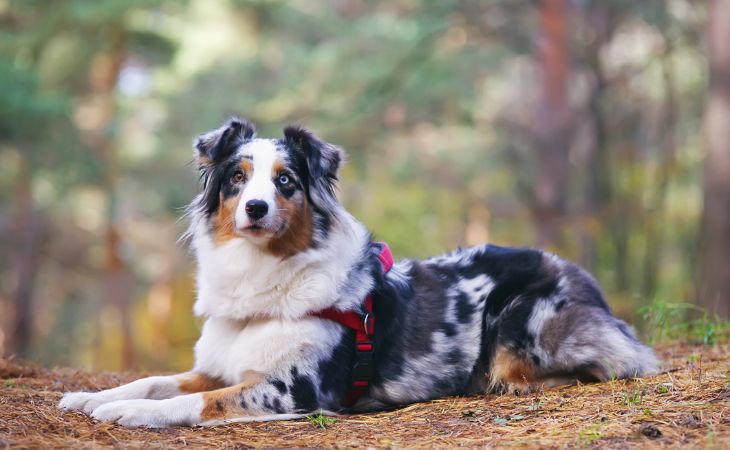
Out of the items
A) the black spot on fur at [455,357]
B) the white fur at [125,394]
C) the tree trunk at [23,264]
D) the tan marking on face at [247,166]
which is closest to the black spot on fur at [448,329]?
the black spot on fur at [455,357]

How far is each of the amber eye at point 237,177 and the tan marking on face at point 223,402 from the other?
130 centimetres

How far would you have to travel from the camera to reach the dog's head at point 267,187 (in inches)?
198

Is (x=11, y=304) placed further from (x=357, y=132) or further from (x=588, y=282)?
(x=588, y=282)

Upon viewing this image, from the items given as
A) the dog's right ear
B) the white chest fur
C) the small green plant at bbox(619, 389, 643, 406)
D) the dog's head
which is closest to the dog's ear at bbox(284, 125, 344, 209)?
the dog's head

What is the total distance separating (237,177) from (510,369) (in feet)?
7.20

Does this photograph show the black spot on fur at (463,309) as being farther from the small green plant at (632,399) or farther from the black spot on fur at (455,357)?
the small green plant at (632,399)

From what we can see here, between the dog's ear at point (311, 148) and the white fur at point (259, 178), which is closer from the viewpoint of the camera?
the white fur at point (259, 178)

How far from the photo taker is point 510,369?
17.7 ft

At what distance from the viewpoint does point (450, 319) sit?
5.50 meters

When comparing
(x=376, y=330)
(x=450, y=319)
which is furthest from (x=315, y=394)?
(x=450, y=319)

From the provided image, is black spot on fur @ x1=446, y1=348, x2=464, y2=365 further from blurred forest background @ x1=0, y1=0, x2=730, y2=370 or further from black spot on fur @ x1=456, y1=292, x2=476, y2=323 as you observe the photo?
blurred forest background @ x1=0, y1=0, x2=730, y2=370

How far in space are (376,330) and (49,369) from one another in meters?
2.99

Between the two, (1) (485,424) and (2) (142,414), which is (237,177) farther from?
(1) (485,424)

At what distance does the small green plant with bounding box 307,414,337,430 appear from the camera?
4623 millimetres
